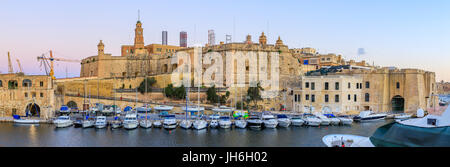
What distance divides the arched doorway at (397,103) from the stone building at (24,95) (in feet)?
99.5

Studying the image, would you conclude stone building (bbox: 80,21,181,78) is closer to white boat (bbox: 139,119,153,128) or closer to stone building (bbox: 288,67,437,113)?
white boat (bbox: 139,119,153,128)

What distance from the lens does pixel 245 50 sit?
36.7 m

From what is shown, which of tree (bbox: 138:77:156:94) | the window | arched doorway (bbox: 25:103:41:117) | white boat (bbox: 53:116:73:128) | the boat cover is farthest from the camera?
tree (bbox: 138:77:156:94)

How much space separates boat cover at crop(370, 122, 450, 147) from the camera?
8.11m

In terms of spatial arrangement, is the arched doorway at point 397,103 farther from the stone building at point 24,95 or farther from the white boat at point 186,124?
the stone building at point 24,95

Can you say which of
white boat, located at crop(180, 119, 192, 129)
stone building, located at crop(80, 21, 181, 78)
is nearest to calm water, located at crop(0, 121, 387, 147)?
white boat, located at crop(180, 119, 192, 129)

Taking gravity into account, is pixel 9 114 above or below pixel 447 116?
below

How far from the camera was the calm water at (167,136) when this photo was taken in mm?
19016

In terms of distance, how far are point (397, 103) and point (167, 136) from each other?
2233 centimetres

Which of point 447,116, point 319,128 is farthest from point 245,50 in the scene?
point 447,116

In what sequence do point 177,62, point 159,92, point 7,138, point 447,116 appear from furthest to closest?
1. point 177,62
2. point 159,92
3. point 7,138
4. point 447,116

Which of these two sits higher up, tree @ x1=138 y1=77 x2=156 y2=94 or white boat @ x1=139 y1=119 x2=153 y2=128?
tree @ x1=138 y1=77 x2=156 y2=94

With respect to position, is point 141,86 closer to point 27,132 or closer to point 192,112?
point 192,112

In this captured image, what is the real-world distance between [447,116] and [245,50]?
28.2 metres
